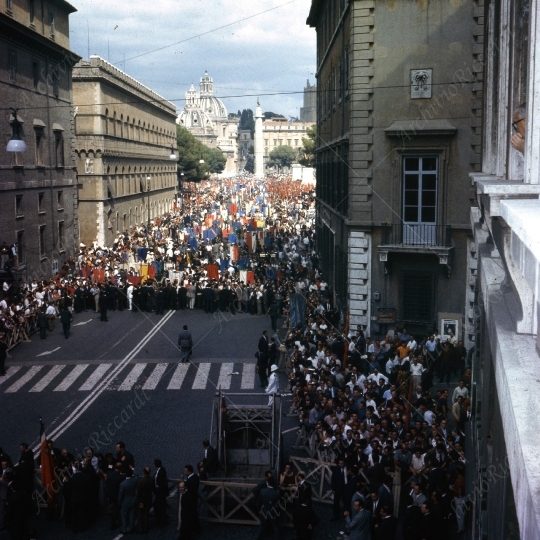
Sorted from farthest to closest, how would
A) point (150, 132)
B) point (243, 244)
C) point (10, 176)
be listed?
point (150, 132), point (243, 244), point (10, 176)

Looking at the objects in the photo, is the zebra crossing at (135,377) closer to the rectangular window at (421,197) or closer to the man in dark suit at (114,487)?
the rectangular window at (421,197)

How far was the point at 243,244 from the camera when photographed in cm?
4631

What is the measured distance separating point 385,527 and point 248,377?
11873mm

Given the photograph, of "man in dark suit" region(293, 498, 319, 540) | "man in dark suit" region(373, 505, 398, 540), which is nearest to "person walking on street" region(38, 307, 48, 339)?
"man in dark suit" region(293, 498, 319, 540)

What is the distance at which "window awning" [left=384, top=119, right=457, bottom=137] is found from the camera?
23125 millimetres

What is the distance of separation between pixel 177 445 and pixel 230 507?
350 centimetres

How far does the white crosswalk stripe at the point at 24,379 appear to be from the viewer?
21500 mm

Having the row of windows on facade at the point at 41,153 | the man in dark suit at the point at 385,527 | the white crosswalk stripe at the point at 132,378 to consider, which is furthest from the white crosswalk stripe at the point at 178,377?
the row of windows on facade at the point at 41,153

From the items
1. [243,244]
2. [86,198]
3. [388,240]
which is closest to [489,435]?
[388,240]

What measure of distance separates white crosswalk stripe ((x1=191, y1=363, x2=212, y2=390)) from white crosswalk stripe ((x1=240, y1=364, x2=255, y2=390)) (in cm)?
110

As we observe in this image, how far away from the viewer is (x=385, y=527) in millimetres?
11117

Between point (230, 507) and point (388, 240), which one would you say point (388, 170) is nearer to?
point (388, 240)

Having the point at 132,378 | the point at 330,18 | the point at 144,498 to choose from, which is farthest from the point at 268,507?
the point at 330,18

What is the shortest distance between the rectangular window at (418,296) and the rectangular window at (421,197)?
1140mm
